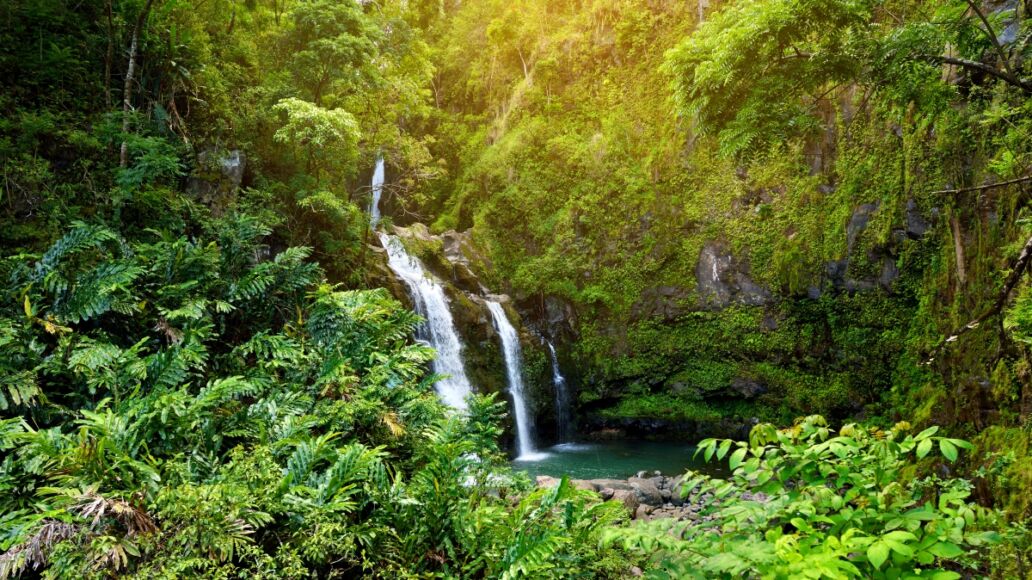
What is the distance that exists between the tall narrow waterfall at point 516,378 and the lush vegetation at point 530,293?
3.92 feet

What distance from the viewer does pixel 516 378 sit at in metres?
12.3

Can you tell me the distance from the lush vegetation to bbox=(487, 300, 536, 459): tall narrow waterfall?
120 cm

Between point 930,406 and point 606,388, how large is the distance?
7.48m

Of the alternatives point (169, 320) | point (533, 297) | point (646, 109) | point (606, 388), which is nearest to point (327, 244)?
point (169, 320)

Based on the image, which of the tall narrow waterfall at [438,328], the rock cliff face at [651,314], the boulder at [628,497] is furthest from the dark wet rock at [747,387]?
the tall narrow waterfall at [438,328]

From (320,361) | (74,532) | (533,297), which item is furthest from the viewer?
(533,297)

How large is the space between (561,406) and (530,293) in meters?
3.52

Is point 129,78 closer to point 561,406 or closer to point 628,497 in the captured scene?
point 628,497

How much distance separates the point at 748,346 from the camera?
480 inches

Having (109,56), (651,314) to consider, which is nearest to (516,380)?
(651,314)

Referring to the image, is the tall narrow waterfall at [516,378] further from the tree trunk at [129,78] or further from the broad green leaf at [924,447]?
the broad green leaf at [924,447]

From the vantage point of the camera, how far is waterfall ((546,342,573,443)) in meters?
13.0

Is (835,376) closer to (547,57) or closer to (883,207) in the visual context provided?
(883,207)

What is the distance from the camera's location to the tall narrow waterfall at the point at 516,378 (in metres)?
11.8
